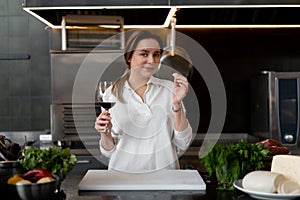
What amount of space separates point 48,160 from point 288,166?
0.82 meters

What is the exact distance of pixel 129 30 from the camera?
12.2 feet

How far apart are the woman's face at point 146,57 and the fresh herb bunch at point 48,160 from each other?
862mm

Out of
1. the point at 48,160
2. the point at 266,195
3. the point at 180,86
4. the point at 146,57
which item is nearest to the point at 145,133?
the point at 146,57

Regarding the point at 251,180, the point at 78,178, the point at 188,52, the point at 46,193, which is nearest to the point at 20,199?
the point at 46,193

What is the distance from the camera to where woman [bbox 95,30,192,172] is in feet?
7.66

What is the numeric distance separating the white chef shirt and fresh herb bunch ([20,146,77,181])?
0.72 m

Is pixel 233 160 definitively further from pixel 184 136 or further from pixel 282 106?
pixel 282 106

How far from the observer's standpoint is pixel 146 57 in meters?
2.32

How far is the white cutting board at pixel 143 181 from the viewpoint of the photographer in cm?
167

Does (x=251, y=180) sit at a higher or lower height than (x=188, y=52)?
lower

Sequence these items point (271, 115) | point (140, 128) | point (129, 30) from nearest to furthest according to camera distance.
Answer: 1. point (140, 128)
2. point (271, 115)
3. point (129, 30)

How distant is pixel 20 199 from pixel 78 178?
49 cm

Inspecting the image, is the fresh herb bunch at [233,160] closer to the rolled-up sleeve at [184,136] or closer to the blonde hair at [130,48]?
the rolled-up sleeve at [184,136]

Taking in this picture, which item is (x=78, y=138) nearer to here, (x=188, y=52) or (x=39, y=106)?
(x=39, y=106)
